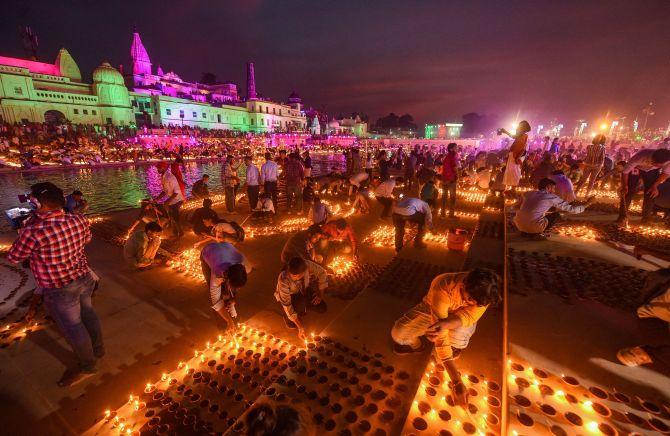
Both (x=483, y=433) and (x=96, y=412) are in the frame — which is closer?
(x=483, y=433)

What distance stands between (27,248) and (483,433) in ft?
14.6

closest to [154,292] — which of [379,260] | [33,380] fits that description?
[33,380]

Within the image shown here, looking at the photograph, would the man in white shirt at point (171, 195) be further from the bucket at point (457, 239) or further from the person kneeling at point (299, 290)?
Result: the bucket at point (457, 239)

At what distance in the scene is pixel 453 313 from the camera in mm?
2516

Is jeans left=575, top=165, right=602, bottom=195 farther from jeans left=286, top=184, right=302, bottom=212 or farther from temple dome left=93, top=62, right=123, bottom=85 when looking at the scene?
temple dome left=93, top=62, right=123, bottom=85

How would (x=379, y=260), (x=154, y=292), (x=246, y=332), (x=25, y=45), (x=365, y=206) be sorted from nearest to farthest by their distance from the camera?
1. (x=246, y=332)
2. (x=154, y=292)
3. (x=379, y=260)
4. (x=365, y=206)
5. (x=25, y=45)

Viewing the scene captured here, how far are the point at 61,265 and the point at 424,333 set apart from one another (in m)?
3.71

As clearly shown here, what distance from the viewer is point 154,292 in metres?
4.73

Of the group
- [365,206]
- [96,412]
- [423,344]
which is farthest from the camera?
[365,206]

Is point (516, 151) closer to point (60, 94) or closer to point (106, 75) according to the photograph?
point (60, 94)

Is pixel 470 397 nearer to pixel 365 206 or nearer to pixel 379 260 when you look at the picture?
pixel 379 260

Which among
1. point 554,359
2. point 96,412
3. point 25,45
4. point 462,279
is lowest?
point 96,412

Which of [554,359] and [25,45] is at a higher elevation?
[25,45]

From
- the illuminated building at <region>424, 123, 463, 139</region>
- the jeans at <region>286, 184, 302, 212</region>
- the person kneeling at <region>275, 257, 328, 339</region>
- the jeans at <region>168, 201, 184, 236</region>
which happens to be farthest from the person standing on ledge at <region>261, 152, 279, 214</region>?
the illuminated building at <region>424, 123, 463, 139</region>
